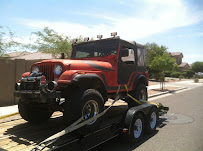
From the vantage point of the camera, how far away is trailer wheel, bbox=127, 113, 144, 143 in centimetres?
393

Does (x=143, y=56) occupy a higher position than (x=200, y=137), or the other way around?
(x=143, y=56)

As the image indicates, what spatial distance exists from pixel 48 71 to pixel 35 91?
2.21 ft

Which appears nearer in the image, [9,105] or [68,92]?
[68,92]

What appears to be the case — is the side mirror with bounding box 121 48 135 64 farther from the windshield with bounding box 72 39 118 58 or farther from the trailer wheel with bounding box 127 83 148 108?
the trailer wheel with bounding box 127 83 148 108

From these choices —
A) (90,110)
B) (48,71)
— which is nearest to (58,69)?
(48,71)

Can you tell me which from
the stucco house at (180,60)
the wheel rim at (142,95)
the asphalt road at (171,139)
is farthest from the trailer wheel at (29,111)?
the stucco house at (180,60)

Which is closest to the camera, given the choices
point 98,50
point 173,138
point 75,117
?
point 75,117

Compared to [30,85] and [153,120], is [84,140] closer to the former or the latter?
[30,85]

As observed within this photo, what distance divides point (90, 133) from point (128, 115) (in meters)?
1.16

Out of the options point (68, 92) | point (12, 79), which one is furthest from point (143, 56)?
point (12, 79)

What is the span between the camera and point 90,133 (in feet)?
10.7

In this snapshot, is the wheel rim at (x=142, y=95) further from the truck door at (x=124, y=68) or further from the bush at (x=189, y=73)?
the bush at (x=189, y=73)

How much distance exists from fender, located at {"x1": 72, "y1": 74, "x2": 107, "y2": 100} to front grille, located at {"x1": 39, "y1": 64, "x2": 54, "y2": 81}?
0.69 m

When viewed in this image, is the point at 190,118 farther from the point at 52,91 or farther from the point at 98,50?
the point at 52,91
